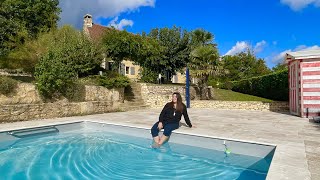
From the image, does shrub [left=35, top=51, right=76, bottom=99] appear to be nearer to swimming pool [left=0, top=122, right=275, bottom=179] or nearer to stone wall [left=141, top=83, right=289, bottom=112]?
swimming pool [left=0, top=122, right=275, bottom=179]

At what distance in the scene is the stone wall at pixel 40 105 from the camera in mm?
11500

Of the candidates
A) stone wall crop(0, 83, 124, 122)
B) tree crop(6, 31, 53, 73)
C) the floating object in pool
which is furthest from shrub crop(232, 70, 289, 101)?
tree crop(6, 31, 53, 73)

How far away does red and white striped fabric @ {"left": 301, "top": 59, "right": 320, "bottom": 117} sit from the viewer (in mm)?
12062

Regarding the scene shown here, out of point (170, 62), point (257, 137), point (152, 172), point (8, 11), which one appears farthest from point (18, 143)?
point (170, 62)

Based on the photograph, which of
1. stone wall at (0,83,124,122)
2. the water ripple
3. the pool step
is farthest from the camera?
stone wall at (0,83,124,122)

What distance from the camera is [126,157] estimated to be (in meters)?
7.14

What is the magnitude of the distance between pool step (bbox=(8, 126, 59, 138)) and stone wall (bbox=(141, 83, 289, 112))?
34.1 feet

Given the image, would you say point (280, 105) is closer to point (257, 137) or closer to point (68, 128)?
point (257, 137)

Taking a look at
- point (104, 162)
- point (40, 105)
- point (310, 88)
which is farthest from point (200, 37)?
point (104, 162)

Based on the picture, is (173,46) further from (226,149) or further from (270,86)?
(226,149)

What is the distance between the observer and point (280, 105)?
16.3 metres

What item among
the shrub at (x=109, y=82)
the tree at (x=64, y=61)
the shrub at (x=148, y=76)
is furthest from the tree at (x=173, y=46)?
the shrub at (x=109, y=82)

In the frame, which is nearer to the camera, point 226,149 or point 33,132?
point 226,149

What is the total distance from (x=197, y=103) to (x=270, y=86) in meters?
6.97
